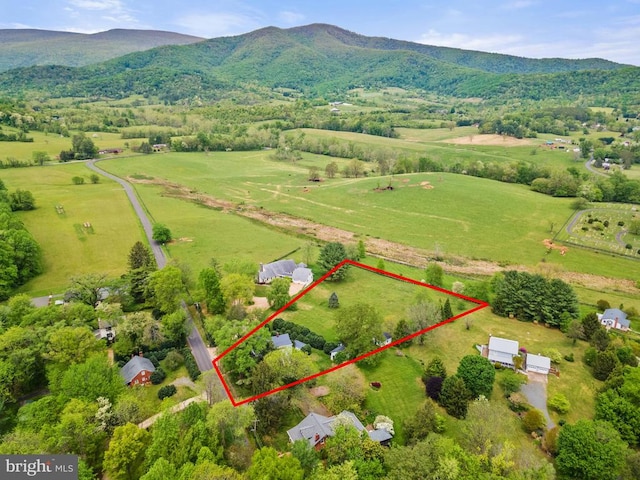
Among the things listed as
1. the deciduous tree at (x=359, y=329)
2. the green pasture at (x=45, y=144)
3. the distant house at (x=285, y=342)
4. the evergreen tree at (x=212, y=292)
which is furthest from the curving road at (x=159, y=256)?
the green pasture at (x=45, y=144)

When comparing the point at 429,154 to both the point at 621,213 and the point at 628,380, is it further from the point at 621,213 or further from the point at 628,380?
the point at 628,380

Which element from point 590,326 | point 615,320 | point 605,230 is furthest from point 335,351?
point 605,230

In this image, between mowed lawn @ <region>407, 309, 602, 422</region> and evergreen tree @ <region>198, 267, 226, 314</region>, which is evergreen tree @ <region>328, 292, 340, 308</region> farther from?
evergreen tree @ <region>198, 267, 226, 314</region>

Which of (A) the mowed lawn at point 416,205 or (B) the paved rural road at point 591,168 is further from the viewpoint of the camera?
(B) the paved rural road at point 591,168

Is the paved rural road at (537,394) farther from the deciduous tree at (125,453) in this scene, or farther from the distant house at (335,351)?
the deciduous tree at (125,453)

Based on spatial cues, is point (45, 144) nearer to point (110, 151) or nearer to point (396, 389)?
→ point (110, 151)

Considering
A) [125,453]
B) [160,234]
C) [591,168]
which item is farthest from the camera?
[591,168]
